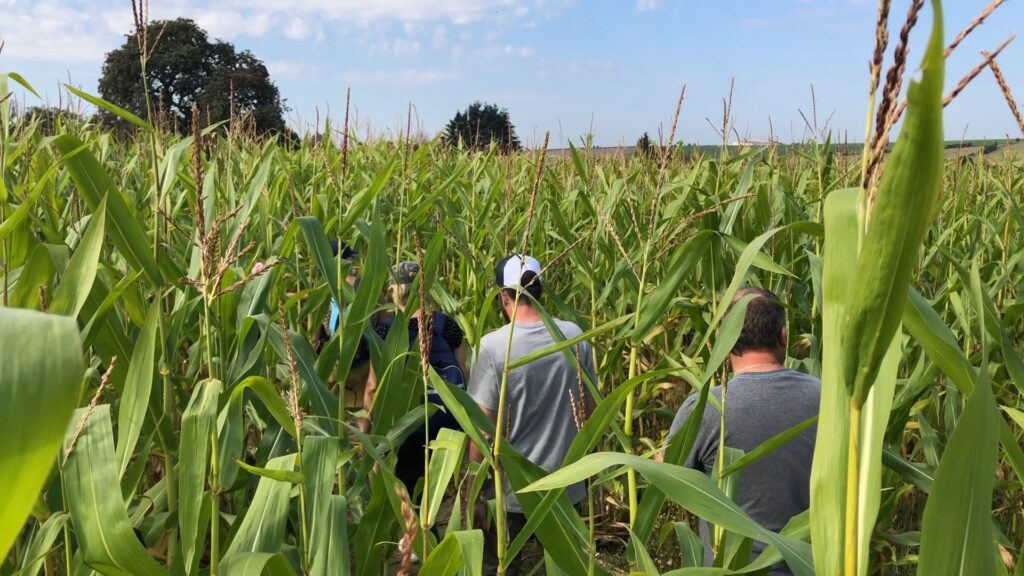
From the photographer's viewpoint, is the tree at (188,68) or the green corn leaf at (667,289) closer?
the green corn leaf at (667,289)

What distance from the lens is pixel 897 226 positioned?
20.5 inches

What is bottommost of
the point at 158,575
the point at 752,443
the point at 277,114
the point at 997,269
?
the point at 752,443

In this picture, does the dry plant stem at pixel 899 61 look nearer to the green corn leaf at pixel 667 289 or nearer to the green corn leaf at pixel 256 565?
the green corn leaf at pixel 256 565

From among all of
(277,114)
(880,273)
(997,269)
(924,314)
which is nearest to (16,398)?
(880,273)

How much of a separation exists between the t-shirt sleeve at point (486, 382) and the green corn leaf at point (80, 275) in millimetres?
1689

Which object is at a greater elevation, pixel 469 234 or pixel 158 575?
pixel 469 234

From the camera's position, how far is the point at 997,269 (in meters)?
3.67

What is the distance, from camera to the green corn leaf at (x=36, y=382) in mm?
324

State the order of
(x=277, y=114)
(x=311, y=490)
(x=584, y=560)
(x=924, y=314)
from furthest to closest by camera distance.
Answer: (x=277, y=114) → (x=584, y=560) → (x=311, y=490) → (x=924, y=314)

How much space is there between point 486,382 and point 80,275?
1747 millimetres

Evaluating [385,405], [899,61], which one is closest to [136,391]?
[385,405]

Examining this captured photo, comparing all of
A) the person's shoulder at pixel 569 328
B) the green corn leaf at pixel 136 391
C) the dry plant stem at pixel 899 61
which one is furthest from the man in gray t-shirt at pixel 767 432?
the dry plant stem at pixel 899 61

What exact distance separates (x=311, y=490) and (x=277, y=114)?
3000cm

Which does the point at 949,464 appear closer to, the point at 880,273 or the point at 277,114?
the point at 880,273
